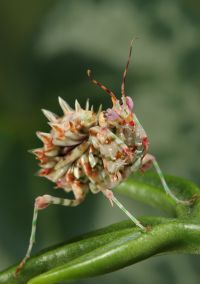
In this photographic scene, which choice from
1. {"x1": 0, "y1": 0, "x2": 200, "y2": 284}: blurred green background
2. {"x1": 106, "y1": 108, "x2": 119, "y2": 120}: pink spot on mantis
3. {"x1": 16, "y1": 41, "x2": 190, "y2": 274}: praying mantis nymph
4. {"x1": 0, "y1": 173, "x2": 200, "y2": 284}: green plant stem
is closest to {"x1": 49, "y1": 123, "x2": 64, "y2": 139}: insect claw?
{"x1": 16, "y1": 41, "x2": 190, "y2": 274}: praying mantis nymph

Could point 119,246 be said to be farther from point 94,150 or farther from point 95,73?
point 95,73

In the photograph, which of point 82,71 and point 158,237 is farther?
point 82,71

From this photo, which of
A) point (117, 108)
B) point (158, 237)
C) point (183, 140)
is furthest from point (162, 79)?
point (158, 237)

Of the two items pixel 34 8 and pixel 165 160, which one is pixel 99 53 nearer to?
pixel 34 8

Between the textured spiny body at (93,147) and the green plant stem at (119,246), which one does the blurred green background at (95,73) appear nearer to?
the textured spiny body at (93,147)

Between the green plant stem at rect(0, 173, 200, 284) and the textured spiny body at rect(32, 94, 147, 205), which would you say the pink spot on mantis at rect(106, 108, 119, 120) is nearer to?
the textured spiny body at rect(32, 94, 147, 205)

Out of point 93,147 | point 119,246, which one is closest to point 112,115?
point 93,147
